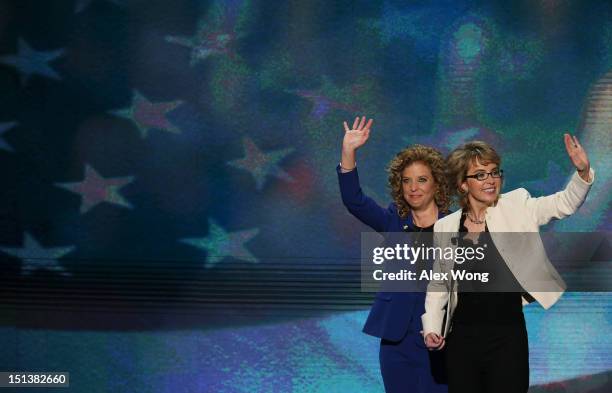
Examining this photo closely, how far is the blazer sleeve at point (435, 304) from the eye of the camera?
2.97m

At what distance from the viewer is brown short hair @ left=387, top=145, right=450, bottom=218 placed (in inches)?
134

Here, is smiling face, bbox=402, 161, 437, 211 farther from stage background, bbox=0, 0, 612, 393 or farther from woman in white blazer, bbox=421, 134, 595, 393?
stage background, bbox=0, 0, 612, 393

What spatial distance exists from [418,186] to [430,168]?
0.31ft

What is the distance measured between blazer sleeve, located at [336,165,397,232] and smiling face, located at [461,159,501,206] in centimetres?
45

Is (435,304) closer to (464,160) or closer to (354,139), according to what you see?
(464,160)

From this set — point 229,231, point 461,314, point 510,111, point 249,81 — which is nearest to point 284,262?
point 229,231

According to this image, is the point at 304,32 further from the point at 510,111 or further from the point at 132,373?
the point at 132,373

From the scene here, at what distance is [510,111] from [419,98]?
1.51 ft

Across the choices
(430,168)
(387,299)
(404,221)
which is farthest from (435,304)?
(430,168)

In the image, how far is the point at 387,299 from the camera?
11.1 feet

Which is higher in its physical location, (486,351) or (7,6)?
(7,6)

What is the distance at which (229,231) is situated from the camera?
187 inches

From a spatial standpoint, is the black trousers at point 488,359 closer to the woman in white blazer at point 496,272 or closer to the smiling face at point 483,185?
the woman in white blazer at point 496,272

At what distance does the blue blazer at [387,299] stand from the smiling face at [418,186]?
82 millimetres
